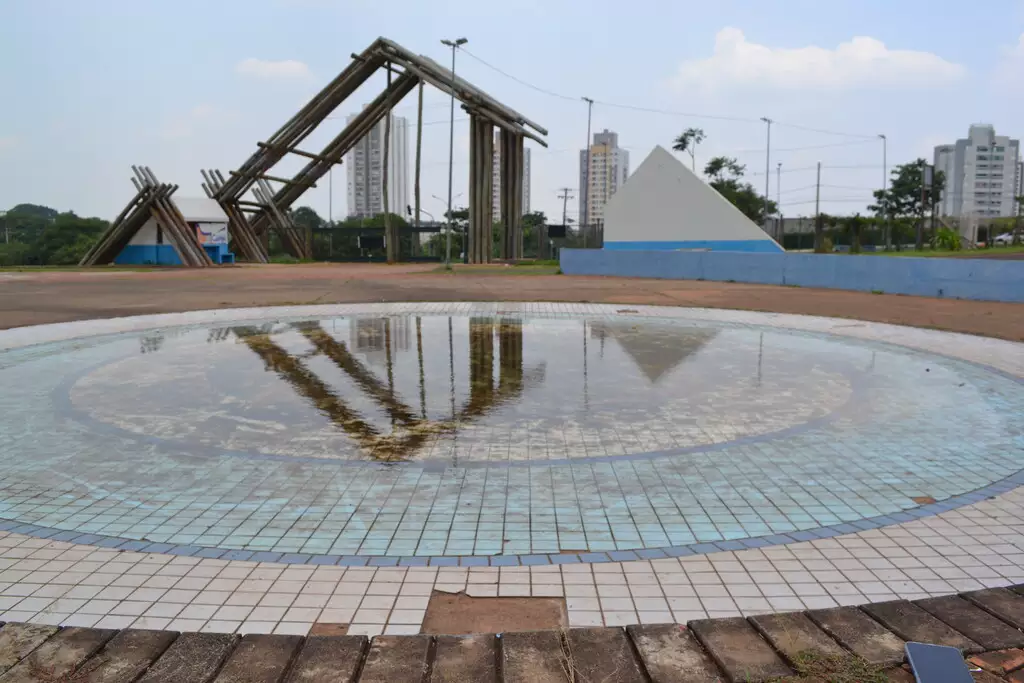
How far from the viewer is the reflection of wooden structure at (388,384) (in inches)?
293

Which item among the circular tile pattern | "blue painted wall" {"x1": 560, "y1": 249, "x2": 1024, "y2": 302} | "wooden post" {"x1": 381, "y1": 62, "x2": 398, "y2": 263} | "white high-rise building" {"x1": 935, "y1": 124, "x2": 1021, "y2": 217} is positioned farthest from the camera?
"white high-rise building" {"x1": 935, "y1": 124, "x2": 1021, "y2": 217}

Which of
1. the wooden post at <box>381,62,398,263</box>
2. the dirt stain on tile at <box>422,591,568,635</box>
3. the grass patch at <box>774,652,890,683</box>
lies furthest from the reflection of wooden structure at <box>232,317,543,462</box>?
the wooden post at <box>381,62,398,263</box>

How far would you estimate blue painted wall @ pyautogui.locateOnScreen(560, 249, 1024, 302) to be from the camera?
67.1 ft

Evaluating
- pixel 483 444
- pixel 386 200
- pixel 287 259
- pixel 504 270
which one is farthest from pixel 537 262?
pixel 483 444

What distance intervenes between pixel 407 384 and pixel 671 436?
12.5ft

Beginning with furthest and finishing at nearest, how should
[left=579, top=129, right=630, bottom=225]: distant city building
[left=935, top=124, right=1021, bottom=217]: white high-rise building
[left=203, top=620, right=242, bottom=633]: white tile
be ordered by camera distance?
[left=935, top=124, right=1021, bottom=217]: white high-rise building < [left=579, top=129, right=630, bottom=225]: distant city building < [left=203, top=620, right=242, bottom=633]: white tile

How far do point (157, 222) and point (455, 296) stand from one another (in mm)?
28058

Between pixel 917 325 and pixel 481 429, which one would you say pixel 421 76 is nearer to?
pixel 917 325

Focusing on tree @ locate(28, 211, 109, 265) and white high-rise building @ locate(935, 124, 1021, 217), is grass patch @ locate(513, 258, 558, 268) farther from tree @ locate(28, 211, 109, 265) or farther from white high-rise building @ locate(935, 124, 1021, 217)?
white high-rise building @ locate(935, 124, 1021, 217)

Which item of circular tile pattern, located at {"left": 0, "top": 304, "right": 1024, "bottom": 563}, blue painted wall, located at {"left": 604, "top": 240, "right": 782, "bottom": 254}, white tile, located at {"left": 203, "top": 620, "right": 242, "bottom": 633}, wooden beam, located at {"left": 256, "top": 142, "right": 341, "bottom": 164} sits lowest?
white tile, located at {"left": 203, "top": 620, "right": 242, "bottom": 633}

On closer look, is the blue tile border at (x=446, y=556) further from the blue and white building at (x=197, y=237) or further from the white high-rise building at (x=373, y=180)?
the white high-rise building at (x=373, y=180)

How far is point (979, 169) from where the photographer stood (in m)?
173

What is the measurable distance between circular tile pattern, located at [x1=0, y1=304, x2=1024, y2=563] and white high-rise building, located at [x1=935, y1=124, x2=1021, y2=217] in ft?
594

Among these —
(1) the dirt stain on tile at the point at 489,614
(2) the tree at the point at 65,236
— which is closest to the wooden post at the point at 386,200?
(2) the tree at the point at 65,236
